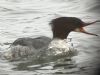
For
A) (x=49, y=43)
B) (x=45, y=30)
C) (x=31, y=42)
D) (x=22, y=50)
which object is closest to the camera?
(x=22, y=50)

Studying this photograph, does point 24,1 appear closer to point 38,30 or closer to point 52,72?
point 38,30

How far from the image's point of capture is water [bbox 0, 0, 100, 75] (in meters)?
7.42

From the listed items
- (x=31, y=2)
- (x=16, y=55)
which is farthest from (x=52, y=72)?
(x=31, y=2)

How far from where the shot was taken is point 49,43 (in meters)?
8.84

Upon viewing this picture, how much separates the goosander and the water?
318mm

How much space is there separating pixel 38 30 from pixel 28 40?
1.91 metres

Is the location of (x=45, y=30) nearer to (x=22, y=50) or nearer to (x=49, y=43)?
(x=49, y=43)

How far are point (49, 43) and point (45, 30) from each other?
5.05ft

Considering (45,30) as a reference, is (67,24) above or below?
above

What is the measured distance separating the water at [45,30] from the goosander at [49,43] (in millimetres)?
318

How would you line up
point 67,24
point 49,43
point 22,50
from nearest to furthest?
point 22,50 < point 67,24 < point 49,43

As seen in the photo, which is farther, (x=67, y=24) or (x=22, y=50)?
(x=67, y=24)

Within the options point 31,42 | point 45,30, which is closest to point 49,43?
point 31,42

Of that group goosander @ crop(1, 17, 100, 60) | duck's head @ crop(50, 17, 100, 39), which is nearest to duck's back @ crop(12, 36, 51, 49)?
goosander @ crop(1, 17, 100, 60)
